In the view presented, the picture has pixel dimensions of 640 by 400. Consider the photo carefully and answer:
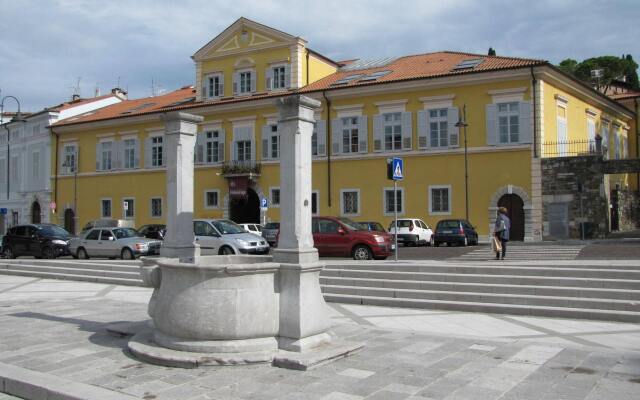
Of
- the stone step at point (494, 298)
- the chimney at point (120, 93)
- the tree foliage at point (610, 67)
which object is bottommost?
the stone step at point (494, 298)

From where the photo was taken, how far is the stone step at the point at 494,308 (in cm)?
1046

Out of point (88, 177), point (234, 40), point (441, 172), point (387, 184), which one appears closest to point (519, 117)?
point (441, 172)

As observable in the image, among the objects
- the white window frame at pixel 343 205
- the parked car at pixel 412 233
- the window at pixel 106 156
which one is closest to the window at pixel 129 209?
the window at pixel 106 156

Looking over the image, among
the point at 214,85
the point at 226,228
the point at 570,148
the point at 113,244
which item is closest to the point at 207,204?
the point at 214,85

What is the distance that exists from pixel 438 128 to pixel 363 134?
173 inches

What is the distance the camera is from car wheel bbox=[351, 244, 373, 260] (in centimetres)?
2038

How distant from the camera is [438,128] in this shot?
3350cm

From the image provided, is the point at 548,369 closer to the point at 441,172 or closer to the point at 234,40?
the point at 441,172

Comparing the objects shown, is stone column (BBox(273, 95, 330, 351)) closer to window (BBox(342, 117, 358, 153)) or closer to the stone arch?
the stone arch

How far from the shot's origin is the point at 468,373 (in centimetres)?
667

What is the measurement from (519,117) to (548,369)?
26.4 metres

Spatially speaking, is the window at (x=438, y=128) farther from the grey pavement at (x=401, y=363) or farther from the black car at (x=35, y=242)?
the grey pavement at (x=401, y=363)

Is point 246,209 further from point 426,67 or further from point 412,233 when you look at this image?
point 426,67

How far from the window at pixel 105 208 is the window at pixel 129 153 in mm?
3282
